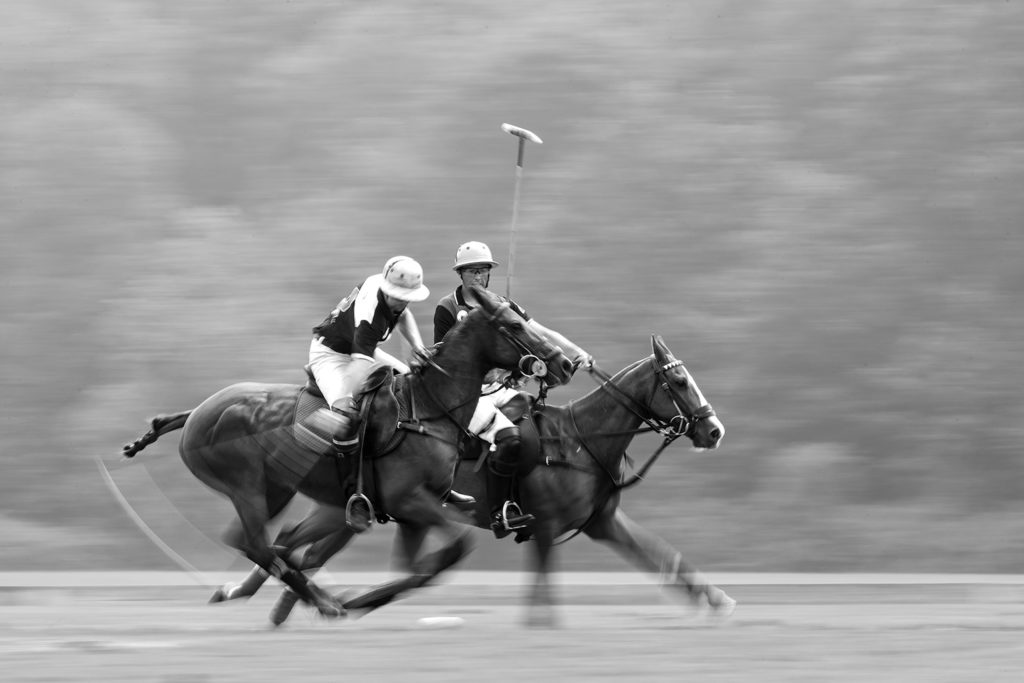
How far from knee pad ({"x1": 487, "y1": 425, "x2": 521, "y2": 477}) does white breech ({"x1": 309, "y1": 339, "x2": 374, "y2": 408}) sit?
3.79 feet

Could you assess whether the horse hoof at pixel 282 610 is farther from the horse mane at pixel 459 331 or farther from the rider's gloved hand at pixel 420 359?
the horse mane at pixel 459 331

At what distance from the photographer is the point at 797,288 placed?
21.8 meters

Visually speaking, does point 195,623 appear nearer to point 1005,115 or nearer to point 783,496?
point 783,496

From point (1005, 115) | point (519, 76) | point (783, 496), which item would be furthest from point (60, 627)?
point (1005, 115)

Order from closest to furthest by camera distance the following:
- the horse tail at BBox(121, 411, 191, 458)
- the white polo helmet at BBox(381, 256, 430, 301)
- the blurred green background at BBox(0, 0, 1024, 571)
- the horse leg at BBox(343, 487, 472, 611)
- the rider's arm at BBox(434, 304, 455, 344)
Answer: the horse leg at BBox(343, 487, 472, 611) → the white polo helmet at BBox(381, 256, 430, 301) → the horse tail at BBox(121, 411, 191, 458) → the rider's arm at BBox(434, 304, 455, 344) → the blurred green background at BBox(0, 0, 1024, 571)

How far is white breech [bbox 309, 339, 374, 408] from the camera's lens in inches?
424

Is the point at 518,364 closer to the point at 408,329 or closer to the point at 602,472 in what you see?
the point at 408,329

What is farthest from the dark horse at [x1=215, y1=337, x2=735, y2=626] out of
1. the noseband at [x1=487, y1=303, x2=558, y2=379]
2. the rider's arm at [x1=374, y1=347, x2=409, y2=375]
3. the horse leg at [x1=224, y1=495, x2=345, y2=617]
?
the noseband at [x1=487, y1=303, x2=558, y2=379]

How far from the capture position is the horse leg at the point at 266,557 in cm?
1054

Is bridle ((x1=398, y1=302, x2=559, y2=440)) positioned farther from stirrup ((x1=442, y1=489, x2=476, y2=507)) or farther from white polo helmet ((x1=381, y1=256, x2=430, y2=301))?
stirrup ((x1=442, y1=489, x2=476, y2=507))

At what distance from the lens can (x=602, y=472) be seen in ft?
A: 38.5

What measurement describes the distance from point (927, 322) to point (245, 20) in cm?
1364

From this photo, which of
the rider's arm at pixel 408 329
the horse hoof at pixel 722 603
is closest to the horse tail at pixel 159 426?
the rider's arm at pixel 408 329

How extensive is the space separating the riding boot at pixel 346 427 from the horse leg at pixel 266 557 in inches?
30.4
